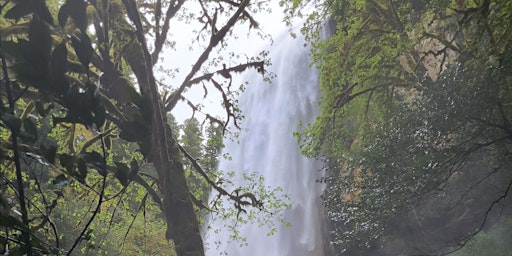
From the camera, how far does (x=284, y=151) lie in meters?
23.2

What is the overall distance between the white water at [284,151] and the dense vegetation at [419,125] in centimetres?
905

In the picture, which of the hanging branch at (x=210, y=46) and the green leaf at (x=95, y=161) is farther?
the hanging branch at (x=210, y=46)

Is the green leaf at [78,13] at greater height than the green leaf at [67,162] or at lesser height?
greater

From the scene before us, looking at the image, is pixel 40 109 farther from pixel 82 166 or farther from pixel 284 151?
pixel 284 151

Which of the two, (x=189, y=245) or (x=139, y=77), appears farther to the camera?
(x=139, y=77)

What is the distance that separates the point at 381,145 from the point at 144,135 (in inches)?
247

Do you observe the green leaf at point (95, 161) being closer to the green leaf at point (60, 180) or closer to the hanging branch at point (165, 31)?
the green leaf at point (60, 180)

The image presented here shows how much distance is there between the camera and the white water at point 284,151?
1983 cm

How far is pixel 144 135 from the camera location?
1.14 m

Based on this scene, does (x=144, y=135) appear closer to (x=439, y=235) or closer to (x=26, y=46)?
(x=26, y=46)

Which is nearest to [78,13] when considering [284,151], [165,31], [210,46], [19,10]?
[19,10]

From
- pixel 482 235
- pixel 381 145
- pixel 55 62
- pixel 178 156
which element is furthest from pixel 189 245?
pixel 482 235

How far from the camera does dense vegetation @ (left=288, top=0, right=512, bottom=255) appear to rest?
18.4ft

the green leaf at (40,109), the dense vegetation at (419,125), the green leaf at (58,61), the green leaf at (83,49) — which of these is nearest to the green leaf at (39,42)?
the green leaf at (58,61)
